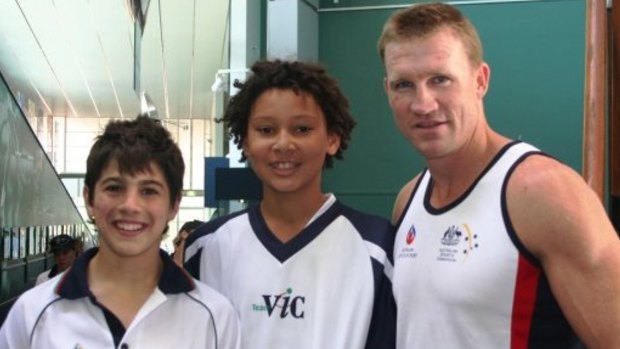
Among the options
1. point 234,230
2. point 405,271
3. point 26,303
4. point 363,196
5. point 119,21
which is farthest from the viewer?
point 119,21

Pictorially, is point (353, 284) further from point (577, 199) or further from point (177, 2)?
point (177, 2)

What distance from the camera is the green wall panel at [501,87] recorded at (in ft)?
19.7

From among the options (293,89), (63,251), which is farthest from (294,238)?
(63,251)

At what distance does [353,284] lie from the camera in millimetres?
2133

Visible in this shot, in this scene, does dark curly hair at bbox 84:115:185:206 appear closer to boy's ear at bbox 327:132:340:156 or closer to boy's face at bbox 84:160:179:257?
boy's face at bbox 84:160:179:257

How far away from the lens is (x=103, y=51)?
50.9 feet

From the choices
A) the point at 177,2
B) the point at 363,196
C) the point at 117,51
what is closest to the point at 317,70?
the point at 363,196

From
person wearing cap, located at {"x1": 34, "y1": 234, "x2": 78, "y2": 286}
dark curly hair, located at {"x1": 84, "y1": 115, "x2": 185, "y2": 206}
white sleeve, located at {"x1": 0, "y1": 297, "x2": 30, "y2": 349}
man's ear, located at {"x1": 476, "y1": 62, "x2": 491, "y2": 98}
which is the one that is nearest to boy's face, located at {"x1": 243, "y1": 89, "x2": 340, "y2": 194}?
dark curly hair, located at {"x1": 84, "y1": 115, "x2": 185, "y2": 206}

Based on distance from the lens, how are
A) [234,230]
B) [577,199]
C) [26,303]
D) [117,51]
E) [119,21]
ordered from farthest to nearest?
1. [117,51]
2. [119,21]
3. [234,230]
4. [26,303]
5. [577,199]

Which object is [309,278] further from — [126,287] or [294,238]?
[126,287]

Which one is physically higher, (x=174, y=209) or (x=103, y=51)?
(x=103, y=51)

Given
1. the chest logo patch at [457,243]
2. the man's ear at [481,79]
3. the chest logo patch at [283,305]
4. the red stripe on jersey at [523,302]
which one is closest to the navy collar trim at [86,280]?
the chest logo patch at [283,305]

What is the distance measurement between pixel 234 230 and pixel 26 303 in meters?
0.65

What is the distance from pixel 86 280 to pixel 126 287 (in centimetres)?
11
